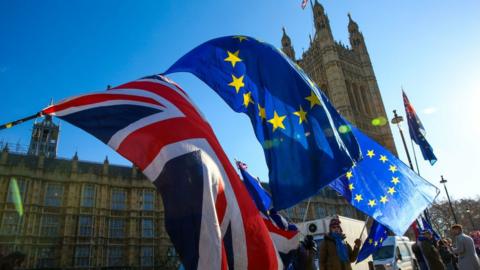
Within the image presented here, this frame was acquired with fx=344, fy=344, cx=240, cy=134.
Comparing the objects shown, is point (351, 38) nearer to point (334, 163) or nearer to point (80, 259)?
point (80, 259)

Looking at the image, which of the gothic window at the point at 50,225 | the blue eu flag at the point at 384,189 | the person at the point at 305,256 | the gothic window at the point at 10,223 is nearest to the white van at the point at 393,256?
the blue eu flag at the point at 384,189

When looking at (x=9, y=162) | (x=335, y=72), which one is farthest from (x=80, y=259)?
(x=335, y=72)

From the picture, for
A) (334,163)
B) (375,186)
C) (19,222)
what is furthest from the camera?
(19,222)

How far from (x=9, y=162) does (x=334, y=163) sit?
33030 millimetres

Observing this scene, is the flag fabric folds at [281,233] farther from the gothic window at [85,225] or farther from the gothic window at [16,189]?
the gothic window at [16,189]

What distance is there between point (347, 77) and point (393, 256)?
48861mm

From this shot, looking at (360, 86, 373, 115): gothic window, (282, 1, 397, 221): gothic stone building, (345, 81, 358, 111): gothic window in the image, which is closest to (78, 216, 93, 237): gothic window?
(282, 1, 397, 221): gothic stone building

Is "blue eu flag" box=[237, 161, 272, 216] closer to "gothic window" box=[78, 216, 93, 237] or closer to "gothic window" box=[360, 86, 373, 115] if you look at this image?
"gothic window" box=[78, 216, 93, 237]

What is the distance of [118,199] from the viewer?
1286 inches

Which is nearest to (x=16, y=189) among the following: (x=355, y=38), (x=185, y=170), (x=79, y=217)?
(x=79, y=217)

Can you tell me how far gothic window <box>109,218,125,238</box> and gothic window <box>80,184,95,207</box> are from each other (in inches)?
95.0

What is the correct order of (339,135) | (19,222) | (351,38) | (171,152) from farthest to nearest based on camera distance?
(351,38) < (19,222) < (339,135) < (171,152)

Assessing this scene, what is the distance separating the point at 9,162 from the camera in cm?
2972

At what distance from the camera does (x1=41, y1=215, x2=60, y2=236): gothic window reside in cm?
2803
